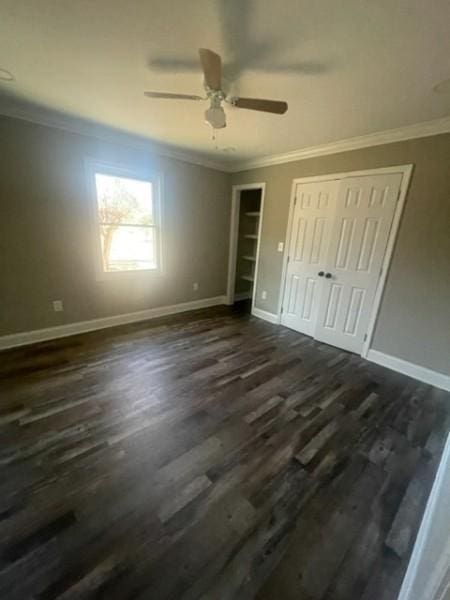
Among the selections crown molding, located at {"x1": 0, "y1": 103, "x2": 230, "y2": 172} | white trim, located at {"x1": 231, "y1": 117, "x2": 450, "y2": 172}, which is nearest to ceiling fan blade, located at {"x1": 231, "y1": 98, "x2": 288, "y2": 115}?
white trim, located at {"x1": 231, "y1": 117, "x2": 450, "y2": 172}

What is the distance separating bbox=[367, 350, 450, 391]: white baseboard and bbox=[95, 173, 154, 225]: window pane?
3.56 m

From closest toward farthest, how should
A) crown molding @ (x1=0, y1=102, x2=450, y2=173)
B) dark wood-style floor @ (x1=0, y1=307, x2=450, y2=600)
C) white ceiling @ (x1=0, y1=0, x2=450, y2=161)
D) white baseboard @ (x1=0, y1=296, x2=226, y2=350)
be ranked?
1. dark wood-style floor @ (x1=0, y1=307, x2=450, y2=600)
2. white ceiling @ (x1=0, y1=0, x2=450, y2=161)
3. crown molding @ (x1=0, y1=102, x2=450, y2=173)
4. white baseboard @ (x1=0, y1=296, x2=226, y2=350)

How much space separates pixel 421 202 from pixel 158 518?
11.0 feet

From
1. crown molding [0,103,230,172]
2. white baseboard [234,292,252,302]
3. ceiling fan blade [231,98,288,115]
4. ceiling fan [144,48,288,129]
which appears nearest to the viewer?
ceiling fan [144,48,288,129]

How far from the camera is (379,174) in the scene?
109 inches

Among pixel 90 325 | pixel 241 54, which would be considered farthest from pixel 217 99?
pixel 90 325

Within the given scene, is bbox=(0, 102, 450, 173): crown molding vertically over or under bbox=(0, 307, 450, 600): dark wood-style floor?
over

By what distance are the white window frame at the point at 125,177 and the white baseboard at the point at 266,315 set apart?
1.74m

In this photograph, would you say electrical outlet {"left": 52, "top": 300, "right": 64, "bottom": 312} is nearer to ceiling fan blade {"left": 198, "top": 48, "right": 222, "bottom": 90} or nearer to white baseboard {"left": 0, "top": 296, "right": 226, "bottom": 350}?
white baseboard {"left": 0, "top": 296, "right": 226, "bottom": 350}

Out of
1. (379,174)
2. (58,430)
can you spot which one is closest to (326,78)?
(379,174)

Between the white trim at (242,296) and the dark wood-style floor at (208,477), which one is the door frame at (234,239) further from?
the dark wood-style floor at (208,477)

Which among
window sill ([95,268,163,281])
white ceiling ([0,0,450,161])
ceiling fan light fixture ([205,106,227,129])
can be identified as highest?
white ceiling ([0,0,450,161])

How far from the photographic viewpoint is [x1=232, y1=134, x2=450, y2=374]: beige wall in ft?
7.94

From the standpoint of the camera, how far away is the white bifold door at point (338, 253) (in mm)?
2836
